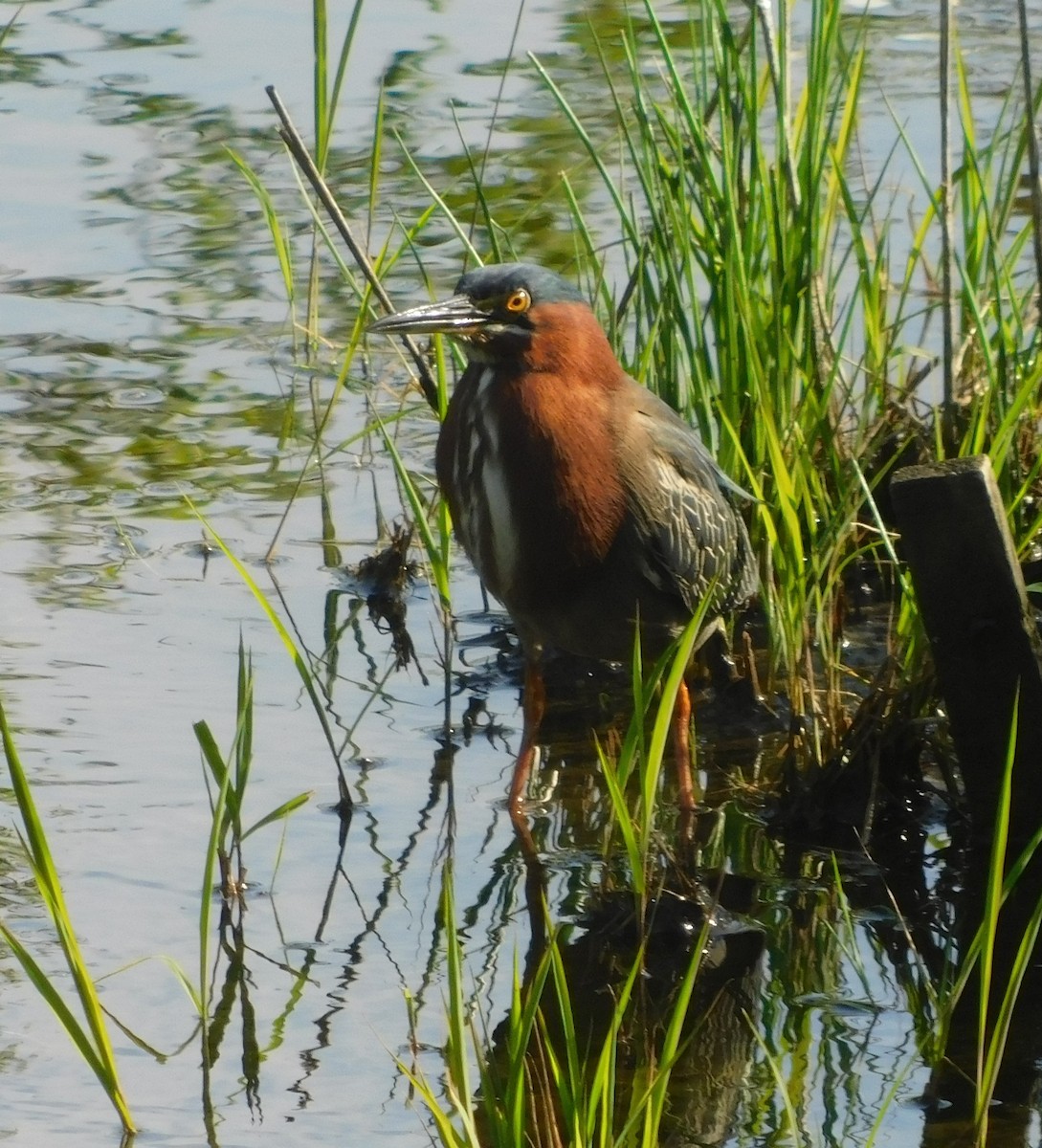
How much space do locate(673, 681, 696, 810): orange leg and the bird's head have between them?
96 cm

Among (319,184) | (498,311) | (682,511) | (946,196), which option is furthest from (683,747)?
(319,184)

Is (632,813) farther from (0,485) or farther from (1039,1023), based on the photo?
(0,485)

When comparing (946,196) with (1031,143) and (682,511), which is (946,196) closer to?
(1031,143)

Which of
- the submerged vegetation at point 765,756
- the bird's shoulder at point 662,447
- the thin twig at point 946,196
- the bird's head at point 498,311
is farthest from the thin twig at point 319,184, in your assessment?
the thin twig at point 946,196

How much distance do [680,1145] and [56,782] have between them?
195cm

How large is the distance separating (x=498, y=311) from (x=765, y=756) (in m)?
1.39

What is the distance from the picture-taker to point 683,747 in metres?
4.87

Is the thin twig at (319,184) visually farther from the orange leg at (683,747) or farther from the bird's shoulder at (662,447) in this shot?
the orange leg at (683,747)

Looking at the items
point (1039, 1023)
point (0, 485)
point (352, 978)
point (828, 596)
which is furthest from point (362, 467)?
point (1039, 1023)

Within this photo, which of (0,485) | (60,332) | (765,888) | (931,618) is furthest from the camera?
(60,332)

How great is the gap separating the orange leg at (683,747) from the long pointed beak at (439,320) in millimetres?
1052

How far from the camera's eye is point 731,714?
5.35m

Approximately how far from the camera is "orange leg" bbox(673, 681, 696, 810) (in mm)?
4797

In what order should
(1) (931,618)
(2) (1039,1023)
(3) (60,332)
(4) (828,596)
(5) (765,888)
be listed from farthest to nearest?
(3) (60,332) < (4) (828,596) < (5) (765,888) < (1) (931,618) < (2) (1039,1023)
